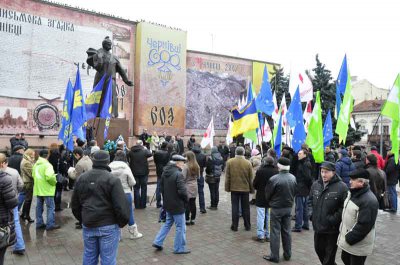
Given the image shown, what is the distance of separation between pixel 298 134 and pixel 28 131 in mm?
17634

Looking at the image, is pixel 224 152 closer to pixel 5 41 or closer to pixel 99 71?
pixel 99 71

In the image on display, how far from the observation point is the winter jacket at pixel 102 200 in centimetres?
386

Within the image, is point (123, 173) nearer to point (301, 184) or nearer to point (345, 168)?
point (301, 184)

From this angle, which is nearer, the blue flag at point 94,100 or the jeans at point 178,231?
the jeans at point 178,231

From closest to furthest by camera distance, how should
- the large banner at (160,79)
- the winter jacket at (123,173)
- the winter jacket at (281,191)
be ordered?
the winter jacket at (281,191) → the winter jacket at (123,173) → the large banner at (160,79)

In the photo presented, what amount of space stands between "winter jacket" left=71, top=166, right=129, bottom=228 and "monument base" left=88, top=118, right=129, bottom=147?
25.6 ft

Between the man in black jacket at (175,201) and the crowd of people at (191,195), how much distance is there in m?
0.02

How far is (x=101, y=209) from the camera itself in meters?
3.88

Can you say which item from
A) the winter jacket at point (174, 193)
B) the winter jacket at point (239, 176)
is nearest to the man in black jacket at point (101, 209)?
the winter jacket at point (174, 193)

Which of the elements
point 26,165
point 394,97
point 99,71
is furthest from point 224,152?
point 26,165

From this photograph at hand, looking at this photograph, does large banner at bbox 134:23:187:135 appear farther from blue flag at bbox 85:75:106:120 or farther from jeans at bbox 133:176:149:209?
jeans at bbox 133:176:149:209

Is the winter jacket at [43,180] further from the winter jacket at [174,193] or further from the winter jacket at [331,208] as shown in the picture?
the winter jacket at [331,208]

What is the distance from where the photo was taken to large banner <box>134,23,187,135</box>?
24.8 metres

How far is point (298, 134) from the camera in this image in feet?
28.8
